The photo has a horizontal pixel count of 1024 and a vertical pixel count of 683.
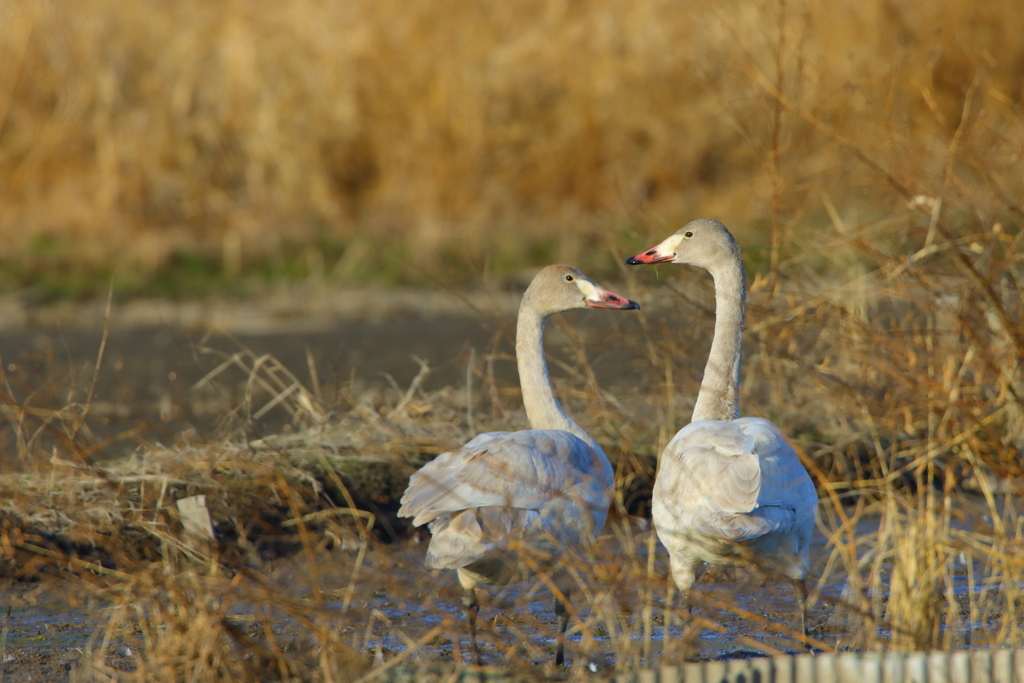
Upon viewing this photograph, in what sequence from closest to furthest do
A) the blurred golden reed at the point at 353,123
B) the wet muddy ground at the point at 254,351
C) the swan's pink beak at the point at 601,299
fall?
the swan's pink beak at the point at 601,299
the wet muddy ground at the point at 254,351
the blurred golden reed at the point at 353,123

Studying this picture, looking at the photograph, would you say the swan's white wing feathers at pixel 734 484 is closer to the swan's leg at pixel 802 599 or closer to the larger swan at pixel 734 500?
the larger swan at pixel 734 500

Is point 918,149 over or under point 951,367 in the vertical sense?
over

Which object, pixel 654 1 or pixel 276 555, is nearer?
pixel 276 555

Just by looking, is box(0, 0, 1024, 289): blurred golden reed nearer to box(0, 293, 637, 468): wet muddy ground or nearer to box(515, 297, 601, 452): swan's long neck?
box(0, 293, 637, 468): wet muddy ground

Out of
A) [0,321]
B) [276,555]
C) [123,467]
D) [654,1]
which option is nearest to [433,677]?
[276,555]

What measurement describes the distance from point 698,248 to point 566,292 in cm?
57

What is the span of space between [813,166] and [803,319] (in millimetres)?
6383

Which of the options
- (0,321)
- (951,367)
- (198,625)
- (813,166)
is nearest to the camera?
(198,625)

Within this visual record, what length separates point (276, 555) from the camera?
18.2 ft

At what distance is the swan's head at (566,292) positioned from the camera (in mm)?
5051

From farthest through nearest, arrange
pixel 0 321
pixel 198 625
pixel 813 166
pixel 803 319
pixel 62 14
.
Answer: pixel 62 14 → pixel 813 166 → pixel 0 321 → pixel 803 319 → pixel 198 625

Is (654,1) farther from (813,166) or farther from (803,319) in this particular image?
(803,319)

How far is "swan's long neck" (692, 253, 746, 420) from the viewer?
15.7 ft

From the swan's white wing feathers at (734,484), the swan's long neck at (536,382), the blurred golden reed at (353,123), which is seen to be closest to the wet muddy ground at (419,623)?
the swan's white wing feathers at (734,484)
